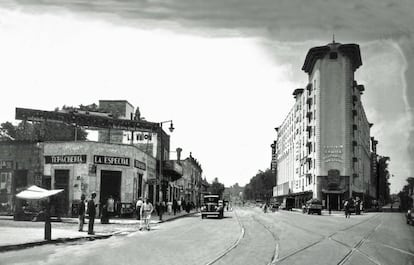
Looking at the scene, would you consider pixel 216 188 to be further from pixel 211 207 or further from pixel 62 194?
pixel 62 194

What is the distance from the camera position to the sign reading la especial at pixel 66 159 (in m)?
36.5

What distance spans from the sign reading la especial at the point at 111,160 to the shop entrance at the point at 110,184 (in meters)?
0.67

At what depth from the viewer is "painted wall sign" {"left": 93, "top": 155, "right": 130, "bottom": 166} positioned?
121 feet

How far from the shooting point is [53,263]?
12.0m

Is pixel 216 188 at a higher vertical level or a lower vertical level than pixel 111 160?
lower

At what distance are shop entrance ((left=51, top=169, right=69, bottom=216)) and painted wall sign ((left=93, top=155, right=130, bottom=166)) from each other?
2.29m

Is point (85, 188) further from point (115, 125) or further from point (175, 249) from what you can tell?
point (175, 249)

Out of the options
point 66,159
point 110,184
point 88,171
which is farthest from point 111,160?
point 66,159

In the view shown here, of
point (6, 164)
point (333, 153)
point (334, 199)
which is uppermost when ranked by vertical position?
point (333, 153)

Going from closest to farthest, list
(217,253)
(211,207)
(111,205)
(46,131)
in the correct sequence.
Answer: (217,253), (111,205), (211,207), (46,131)

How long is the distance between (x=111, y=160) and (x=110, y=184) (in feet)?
5.86

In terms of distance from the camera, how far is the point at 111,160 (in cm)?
3772

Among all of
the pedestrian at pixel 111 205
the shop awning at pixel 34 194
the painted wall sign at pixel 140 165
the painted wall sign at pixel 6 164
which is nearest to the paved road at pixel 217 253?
the shop awning at pixel 34 194

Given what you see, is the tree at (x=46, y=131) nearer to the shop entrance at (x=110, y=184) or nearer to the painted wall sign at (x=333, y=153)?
the shop entrance at (x=110, y=184)
